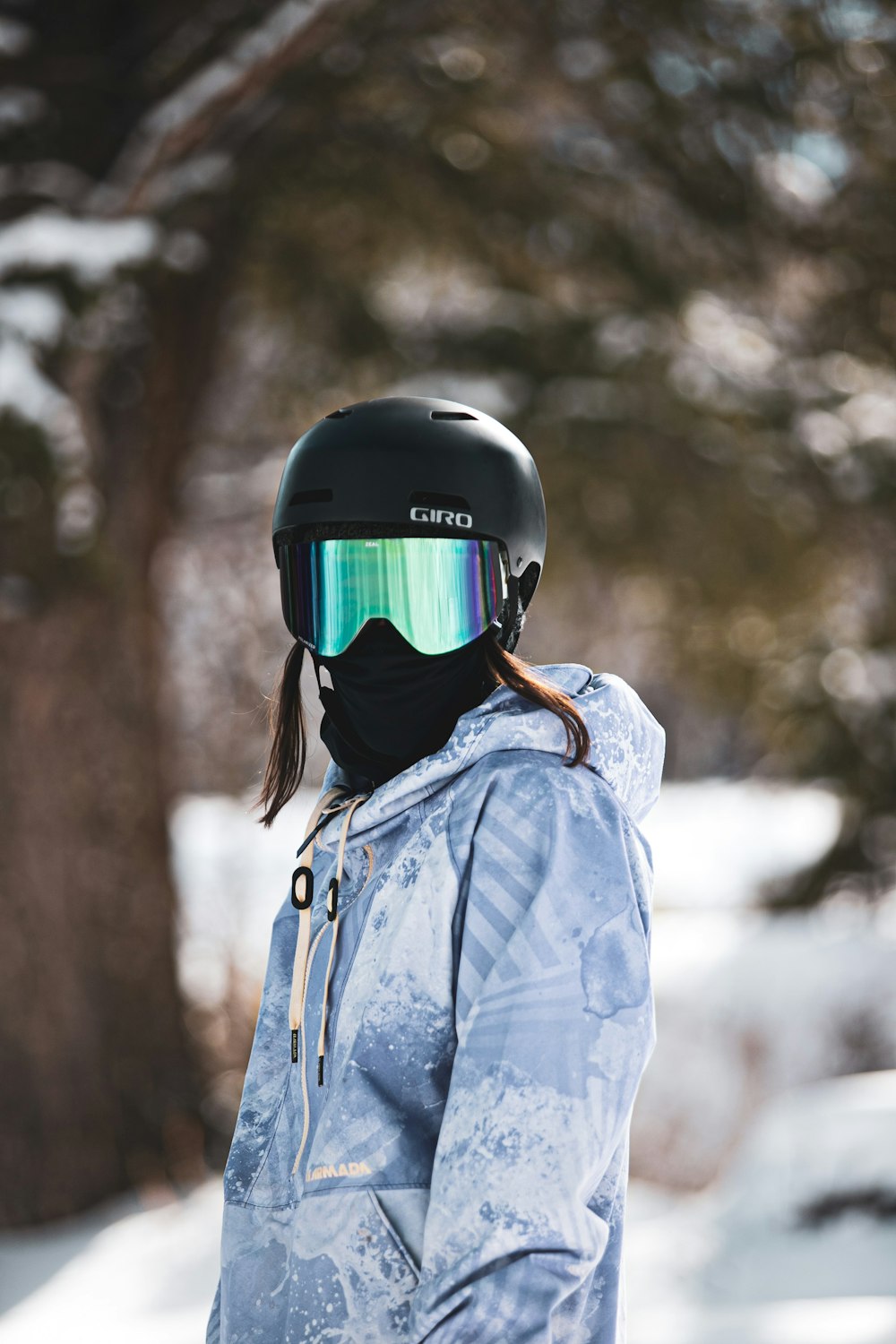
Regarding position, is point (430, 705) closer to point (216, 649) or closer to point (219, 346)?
point (219, 346)

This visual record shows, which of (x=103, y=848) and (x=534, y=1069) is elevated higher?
(x=534, y=1069)

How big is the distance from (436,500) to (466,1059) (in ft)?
1.87

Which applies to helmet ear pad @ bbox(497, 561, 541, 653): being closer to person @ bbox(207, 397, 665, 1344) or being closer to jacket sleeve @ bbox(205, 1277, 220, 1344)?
person @ bbox(207, 397, 665, 1344)

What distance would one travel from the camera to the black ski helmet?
4.19 feet

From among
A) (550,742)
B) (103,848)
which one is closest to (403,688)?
(550,742)

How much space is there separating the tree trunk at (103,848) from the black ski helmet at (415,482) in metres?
3.49

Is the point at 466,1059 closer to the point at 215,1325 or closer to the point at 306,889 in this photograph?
the point at 306,889

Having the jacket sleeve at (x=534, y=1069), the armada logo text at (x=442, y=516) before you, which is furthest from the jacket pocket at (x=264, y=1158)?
the armada logo text at (x=442, y=516)

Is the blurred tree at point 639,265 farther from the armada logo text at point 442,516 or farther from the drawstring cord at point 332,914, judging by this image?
the drawstring cord at point 332,914

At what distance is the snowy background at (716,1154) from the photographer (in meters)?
3.62

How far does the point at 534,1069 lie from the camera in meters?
1.00

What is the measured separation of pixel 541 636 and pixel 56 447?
6.82 m

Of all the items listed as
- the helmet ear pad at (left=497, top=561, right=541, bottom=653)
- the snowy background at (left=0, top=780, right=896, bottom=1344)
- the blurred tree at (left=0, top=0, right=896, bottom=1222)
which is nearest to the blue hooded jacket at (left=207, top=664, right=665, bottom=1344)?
the helmet ear pad at (left=497, top=561, right=541, bottom=653)

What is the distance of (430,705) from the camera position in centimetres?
129
